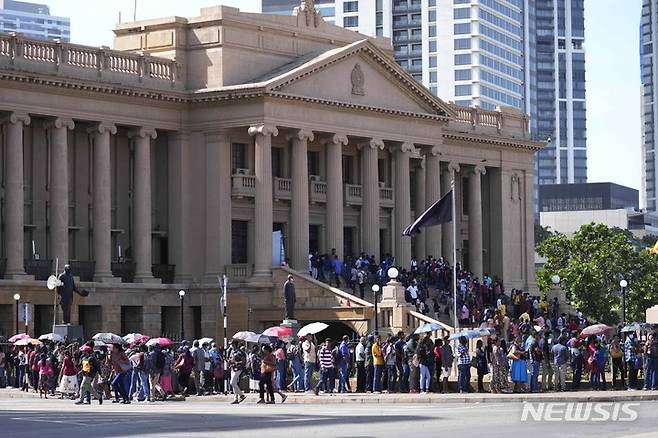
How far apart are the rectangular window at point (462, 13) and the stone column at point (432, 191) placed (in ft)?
332

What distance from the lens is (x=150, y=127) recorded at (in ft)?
279

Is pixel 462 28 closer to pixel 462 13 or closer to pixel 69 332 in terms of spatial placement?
pixel 462 13

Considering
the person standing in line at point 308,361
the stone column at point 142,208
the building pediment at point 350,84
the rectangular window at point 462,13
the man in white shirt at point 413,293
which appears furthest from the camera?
the rectangular window at point 462,13

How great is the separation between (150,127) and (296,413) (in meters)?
40.4

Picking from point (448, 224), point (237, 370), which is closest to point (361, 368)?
point (237, 370)

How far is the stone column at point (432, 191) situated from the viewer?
9719 centimetres

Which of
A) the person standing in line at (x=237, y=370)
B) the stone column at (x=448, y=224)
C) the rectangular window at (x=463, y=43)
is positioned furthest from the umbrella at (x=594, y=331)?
the rectangular window at (x=463, y=43)

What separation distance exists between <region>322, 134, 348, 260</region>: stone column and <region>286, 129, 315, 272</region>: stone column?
2.08 meters

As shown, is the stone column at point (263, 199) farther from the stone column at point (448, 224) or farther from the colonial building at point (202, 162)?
the stone column at point (448, 224)

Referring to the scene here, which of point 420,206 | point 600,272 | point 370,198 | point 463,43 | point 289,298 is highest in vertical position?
point 463,43

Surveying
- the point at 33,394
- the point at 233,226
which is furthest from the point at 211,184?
the point at 33,394

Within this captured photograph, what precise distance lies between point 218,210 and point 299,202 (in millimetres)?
4222

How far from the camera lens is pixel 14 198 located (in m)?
78.8

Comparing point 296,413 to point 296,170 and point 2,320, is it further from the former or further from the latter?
point 296,170
